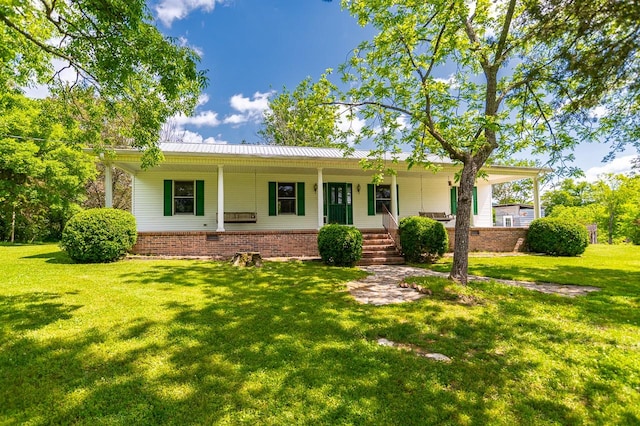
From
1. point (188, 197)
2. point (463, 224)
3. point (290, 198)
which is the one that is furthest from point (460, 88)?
point (188, 197)

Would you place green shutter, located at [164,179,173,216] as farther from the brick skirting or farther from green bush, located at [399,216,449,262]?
green bush, located at [399,216,449,262]

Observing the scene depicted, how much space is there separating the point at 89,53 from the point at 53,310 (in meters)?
3.80

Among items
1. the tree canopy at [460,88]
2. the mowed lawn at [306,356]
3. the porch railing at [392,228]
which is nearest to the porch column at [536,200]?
the porch railing at [392,228]

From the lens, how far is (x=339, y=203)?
517 inches

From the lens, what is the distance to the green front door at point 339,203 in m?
13.0

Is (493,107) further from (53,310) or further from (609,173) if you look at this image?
(609,173)

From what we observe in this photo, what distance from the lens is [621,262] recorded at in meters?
9.66

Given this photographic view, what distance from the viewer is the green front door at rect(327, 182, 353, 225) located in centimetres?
1303

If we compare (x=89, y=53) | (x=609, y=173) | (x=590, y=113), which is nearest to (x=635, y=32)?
Answer: (x=590, y=113)

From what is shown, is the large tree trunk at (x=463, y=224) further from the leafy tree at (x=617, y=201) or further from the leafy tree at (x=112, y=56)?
the leafy tree at (x=617, y=201)

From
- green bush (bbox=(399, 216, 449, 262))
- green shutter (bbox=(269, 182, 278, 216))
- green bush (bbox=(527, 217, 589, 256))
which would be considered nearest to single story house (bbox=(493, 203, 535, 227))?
green bush (bbox=(527, 217, 589, 256))

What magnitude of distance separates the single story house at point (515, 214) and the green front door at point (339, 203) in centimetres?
1130

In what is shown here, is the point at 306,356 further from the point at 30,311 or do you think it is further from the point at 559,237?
the point at 559,237

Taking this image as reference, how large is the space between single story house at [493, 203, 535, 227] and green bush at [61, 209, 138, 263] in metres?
19.5
